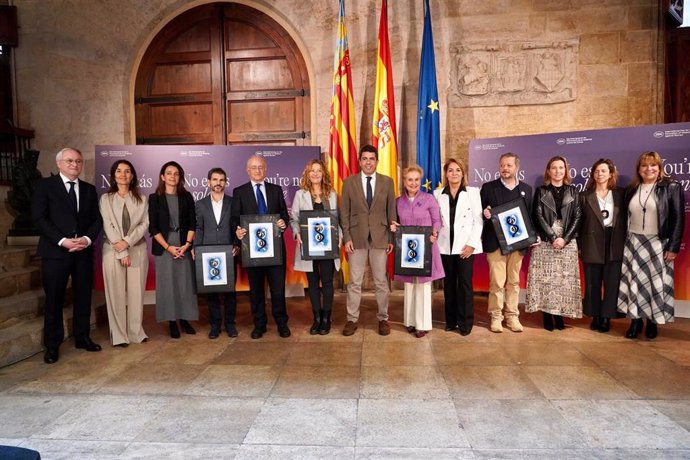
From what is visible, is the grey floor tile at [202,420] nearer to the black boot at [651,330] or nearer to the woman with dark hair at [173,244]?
the woman with dark hair at [173,244]

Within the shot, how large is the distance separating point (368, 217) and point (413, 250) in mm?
543

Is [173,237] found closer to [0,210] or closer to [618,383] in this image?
[0,210]

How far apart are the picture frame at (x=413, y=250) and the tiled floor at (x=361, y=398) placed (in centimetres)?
69

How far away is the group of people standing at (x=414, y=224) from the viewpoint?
162 inches

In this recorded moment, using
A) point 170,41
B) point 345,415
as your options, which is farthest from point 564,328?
point 170,41

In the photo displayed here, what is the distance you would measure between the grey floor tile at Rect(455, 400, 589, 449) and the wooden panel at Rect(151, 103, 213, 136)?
5.67 metres

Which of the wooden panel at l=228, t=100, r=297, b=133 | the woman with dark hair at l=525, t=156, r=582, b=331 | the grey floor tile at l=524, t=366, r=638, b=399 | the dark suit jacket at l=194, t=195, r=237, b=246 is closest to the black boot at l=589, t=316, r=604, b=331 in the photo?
the woman with dark hair at l=525, t=156, r=582, b=331

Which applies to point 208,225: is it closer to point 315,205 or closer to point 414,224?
point 315,205

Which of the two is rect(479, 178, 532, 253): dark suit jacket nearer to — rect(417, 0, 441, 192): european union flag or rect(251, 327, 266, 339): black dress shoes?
rect(417, 0, 441, 192): european union flag

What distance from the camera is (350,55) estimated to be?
21.0 feet

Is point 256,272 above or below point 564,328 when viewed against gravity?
above

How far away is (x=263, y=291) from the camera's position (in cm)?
438

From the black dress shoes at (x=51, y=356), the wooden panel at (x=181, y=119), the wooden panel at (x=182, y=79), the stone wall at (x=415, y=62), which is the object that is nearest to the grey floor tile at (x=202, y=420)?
the black dress shoes at (x=51, y=356)

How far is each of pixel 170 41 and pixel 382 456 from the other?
6.76 meters
